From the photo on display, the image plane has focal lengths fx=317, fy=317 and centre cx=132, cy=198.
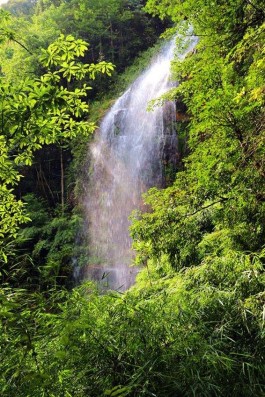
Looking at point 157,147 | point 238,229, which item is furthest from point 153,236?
point 157,147

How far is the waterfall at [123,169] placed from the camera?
10.8 m

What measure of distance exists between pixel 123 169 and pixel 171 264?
780 cm

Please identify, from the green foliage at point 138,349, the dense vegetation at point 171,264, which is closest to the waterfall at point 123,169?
the dense vegetation at point 171,264

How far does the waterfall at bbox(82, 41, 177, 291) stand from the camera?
423 inches

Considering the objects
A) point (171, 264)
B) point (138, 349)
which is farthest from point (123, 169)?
point (138, 349)

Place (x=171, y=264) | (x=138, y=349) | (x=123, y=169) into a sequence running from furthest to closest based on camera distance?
(x=123, y=169) → (x=171, y=264) → (x=138, y=349)

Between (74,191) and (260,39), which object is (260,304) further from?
(74,191)

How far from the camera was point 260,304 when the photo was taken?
2088mm

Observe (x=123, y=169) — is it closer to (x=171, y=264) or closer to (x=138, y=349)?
(x=171, y=264)

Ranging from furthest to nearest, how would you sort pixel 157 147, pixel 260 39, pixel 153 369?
1. pixel 157 147
2. pixel 260 39
3. pixel 153 369

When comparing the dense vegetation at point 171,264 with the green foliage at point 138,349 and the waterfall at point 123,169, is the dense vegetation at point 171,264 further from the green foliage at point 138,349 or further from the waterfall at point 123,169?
the waterfall at point 123,169

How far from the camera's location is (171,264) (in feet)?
13.4

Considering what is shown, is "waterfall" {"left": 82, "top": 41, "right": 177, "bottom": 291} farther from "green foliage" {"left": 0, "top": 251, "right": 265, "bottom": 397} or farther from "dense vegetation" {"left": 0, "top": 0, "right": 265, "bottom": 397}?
"green foliage" {"left": 0, "top": 251, "right": 265, "bottom": 397}

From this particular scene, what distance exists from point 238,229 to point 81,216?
9.76 meters
